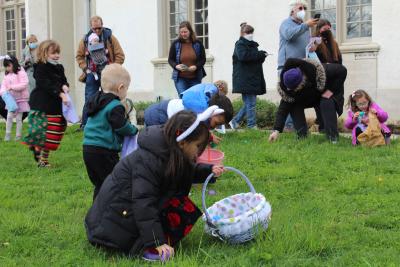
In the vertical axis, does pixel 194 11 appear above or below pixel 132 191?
above

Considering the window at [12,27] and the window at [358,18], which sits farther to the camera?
the window at [12,27]

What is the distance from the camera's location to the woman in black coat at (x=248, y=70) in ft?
35.6

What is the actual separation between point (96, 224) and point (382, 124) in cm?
551

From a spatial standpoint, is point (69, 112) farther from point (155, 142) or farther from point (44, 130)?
point (155, 142)

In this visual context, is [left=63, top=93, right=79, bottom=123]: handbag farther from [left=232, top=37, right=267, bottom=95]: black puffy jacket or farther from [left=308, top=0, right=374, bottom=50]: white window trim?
[left=308, top=0, right=374, bottom=50]: white window trim

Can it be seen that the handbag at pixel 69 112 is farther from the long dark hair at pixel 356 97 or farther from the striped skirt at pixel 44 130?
the long dark hair at pixel 356 97

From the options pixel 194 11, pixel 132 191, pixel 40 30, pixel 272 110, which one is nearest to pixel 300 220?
pixel 132 191

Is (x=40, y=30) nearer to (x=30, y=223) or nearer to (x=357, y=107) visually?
(x=357, y=107)

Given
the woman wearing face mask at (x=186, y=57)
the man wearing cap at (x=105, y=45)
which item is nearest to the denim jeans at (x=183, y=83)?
the woman wearing face mask at (x=186, y=57)

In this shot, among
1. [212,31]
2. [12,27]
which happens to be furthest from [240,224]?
[12,27]

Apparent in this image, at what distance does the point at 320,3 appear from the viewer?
13.9m

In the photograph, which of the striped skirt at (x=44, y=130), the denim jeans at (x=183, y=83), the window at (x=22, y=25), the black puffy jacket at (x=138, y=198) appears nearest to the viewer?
the black puffy jacket at (x=138, y=198)

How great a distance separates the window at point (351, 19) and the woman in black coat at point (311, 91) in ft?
14.7

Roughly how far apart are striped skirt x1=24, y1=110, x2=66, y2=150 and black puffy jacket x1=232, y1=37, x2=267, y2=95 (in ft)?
12.4
